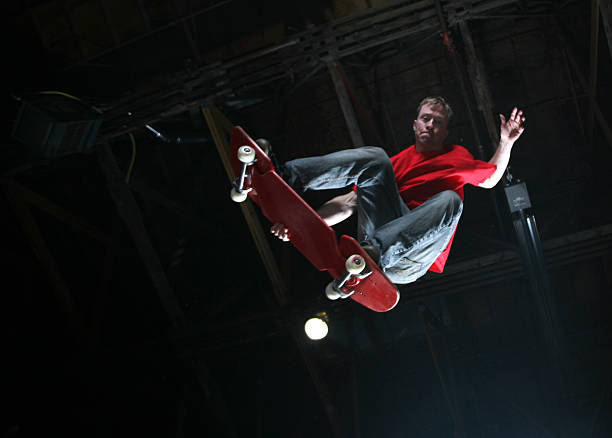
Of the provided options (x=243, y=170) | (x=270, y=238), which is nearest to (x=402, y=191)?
(x=243, y=170)

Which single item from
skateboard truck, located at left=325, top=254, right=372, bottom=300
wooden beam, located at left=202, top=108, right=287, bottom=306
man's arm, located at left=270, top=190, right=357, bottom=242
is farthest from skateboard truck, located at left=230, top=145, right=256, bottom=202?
wooden beam, located at left=202, top=108, right=287, bottom=306

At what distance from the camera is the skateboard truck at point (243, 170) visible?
2.43 m

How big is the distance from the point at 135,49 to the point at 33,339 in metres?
4.02

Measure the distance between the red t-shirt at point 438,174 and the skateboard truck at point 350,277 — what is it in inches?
43.7

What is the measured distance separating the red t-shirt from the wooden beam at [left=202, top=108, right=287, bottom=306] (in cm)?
169

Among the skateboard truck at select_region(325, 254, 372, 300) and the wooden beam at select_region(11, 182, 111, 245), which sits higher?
the wooden beam at select_region(11, 182, 111, 245)

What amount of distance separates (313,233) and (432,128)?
1676 millimetres

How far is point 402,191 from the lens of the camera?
134 inches

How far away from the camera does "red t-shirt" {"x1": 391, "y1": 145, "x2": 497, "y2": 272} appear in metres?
3.27

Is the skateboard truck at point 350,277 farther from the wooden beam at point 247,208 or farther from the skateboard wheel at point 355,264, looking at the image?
the wooden beam at point 247,208

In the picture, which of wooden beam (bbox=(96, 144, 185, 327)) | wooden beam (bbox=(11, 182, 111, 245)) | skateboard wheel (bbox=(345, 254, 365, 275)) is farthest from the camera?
wooden beam (bbox=(11, 182, 111, 245))

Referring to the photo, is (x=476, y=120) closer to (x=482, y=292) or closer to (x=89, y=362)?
(x=482, y=292)

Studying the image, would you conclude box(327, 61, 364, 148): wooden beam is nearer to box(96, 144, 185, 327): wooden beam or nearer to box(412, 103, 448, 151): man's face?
box(412, 103, 448, 151): man's face

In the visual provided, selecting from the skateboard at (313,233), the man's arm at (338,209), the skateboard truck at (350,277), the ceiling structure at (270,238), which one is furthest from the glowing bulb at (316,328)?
the skateboard truck at (350,277)
